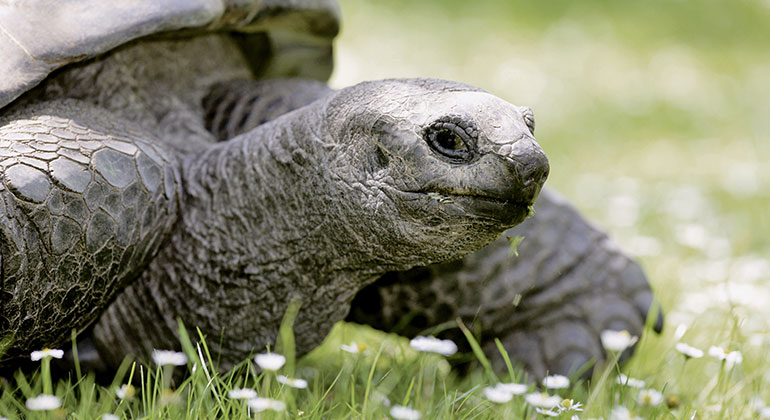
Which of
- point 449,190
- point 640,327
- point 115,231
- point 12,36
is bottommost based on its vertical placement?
point 640,327

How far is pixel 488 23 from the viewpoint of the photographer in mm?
9922

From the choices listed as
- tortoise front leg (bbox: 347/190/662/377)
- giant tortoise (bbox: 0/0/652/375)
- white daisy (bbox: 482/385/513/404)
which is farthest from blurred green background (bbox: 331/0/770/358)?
white daisy (bbox: 482/385/513/404)

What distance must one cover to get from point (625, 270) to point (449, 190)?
123 centimetres

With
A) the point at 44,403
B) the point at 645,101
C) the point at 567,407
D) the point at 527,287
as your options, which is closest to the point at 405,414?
the point at 567,407

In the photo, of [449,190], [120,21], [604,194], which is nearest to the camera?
[449,190]

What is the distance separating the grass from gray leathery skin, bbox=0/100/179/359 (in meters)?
0.17

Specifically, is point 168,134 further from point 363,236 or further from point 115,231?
point 363,236

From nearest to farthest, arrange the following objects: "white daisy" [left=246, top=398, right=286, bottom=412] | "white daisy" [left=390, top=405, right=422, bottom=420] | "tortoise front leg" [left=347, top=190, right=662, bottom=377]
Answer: "white daisy" [left=246, top=398, right=286, bottom=412], "white daisy" [left=390, top=405, right=422, bottom=420], "tortoise front leg" [left=347, top=190, right=662, bottom=377]

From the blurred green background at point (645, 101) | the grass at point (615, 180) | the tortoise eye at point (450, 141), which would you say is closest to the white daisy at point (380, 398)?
the grass at point (615, 180)

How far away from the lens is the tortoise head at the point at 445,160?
162 centimetres

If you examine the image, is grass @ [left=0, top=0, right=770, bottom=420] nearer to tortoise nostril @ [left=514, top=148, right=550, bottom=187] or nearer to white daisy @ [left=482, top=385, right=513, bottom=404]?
white daisy @ [left=482, top=385, right=513, bottom=404]

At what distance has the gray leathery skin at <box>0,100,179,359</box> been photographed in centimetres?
170

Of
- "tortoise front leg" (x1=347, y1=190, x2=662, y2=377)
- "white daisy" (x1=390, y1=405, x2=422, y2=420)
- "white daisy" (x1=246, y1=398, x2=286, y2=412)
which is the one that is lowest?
"tortoise front leg" (x1=347, y1=190, x2=662, y2=377)

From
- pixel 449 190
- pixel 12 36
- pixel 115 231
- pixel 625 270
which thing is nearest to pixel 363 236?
pixel 449 190
